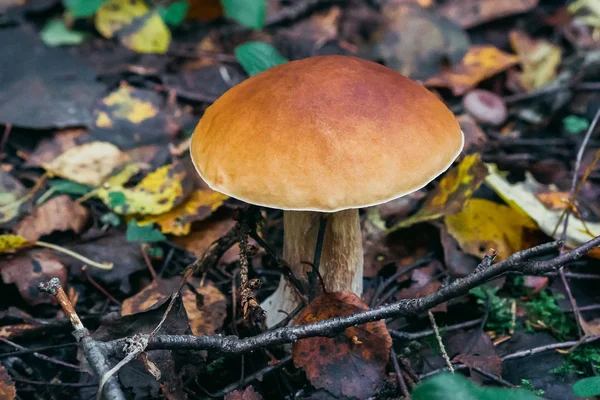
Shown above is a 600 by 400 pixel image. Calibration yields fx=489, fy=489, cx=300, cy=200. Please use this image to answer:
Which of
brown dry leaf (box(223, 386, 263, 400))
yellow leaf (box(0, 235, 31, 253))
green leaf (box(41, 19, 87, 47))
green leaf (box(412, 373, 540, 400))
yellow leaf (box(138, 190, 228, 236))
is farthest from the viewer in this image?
green leaf (box(41, 19, 87, 47))

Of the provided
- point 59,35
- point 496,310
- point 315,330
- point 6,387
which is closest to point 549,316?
point 496,310

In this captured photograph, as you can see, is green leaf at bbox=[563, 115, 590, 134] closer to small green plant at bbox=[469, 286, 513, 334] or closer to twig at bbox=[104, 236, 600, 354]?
small green plant at bbox=[469, 286, 513, 334]

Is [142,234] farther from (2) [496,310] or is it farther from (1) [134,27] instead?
(1) [134,27]

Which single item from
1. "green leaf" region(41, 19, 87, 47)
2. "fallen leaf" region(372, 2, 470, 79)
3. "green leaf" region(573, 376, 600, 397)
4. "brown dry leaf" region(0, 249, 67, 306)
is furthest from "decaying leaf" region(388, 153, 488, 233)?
"green leaf" region(41, 19, 87, 47)

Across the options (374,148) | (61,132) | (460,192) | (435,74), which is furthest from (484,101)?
(61,132)

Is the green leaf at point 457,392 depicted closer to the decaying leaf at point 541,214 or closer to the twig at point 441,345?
the twig at point 441,345

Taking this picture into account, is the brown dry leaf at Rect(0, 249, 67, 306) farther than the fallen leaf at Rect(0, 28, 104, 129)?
No

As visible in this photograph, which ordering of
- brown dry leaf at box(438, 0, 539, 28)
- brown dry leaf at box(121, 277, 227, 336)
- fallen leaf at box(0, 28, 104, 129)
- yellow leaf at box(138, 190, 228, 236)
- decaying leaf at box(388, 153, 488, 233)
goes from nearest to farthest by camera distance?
brown dry leaf at box(121, 277, 227, 336)
decaying leaf at box(388, 153, 488, 233)
yellow leaf at box(138, 190, 228, 236)
fallen leaf at box(0, 28, 104, 129)
brown dry leaf at box(438, 0, 539, 28)
